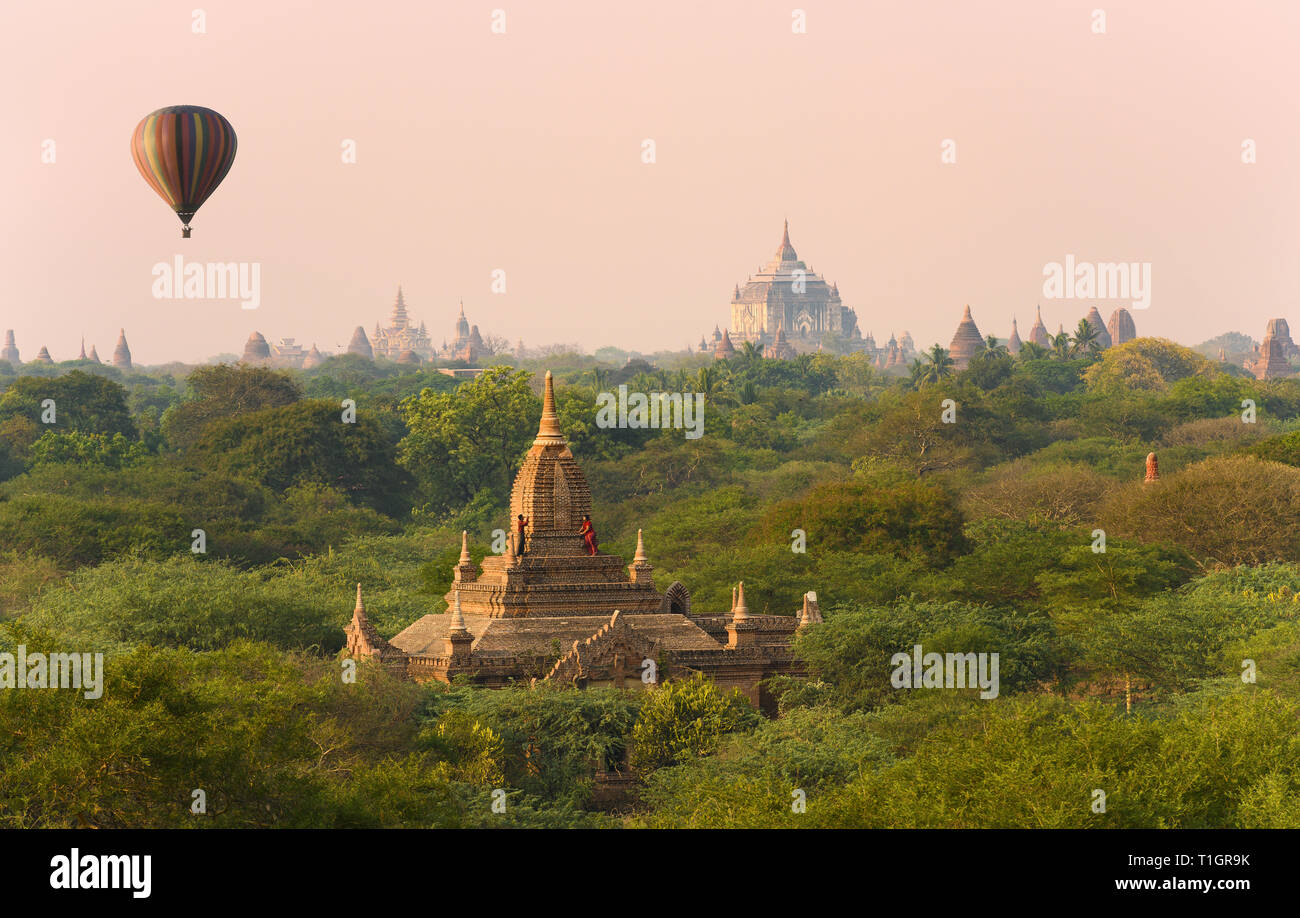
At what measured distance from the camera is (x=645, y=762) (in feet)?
148

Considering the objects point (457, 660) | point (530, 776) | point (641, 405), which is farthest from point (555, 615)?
point (641, 405)

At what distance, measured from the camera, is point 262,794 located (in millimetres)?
36094

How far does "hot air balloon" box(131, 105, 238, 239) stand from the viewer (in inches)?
2514

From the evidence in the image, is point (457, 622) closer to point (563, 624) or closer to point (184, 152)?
point (563, 624)

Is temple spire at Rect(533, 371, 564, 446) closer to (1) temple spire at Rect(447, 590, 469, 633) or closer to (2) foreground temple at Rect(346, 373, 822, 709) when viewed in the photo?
(2) foreground temple at Rect(346, 373, 822, 709)

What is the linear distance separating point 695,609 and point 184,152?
17.9 m

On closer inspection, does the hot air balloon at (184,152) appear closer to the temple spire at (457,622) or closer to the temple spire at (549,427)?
the temple spire at (549,427)

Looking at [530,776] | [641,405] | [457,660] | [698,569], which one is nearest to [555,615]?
[457,660]

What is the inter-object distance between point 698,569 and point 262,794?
3467 cm

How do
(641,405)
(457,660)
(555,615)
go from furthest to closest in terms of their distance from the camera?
(641,405), (555,615), (457,660)

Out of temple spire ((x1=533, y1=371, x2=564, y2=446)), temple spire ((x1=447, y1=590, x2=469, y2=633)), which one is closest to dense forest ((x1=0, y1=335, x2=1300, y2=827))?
temple spire ((x1=447, y1=590, x2=469, y2=633))

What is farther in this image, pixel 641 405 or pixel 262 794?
pixel 641 405
